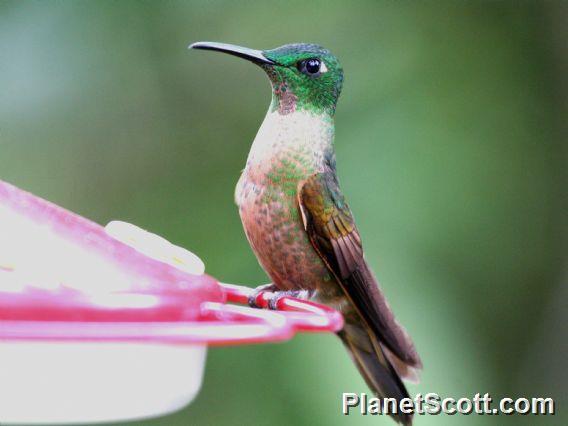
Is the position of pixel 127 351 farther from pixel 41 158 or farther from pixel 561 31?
pixel 561 31

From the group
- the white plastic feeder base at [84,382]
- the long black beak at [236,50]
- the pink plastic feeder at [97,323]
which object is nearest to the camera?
the pink plastic feeder at [97,323]

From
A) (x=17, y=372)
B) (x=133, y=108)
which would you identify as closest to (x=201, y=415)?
(x=133, y=108)

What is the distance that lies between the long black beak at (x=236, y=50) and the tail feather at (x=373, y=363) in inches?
39.5

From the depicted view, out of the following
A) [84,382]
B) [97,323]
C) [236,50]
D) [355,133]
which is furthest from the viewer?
[355,133]

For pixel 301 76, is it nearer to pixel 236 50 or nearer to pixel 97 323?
pixel 236 50

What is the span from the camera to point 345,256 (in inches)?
117

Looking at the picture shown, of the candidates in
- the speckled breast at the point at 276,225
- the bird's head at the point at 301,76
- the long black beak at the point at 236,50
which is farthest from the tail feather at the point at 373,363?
the long black beak at the point at 236,50

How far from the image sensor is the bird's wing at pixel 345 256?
2.93m

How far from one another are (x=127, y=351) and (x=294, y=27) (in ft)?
9.98

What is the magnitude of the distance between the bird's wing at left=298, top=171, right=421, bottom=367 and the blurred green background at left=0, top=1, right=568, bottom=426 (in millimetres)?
651

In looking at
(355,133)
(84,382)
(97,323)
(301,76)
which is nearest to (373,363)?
(301,76)

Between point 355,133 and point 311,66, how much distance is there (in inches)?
34.0

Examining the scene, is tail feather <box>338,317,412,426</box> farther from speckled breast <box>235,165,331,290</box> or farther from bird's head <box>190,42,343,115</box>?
bird's head <box>190,42,343,115</box>

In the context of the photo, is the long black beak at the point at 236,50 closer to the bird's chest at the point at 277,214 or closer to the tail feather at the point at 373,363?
the bird's chest at the point at 277,214
